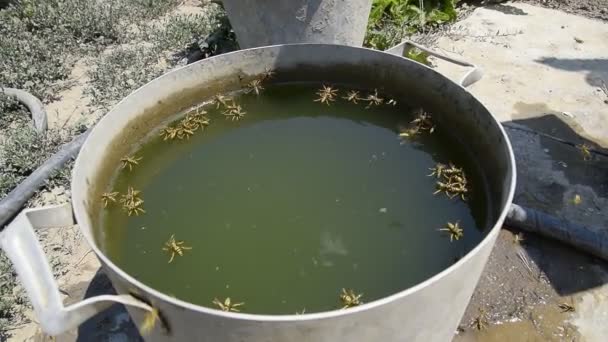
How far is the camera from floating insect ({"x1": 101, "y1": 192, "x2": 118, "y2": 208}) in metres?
1.92

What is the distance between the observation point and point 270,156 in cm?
221

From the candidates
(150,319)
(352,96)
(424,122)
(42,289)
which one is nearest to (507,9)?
(352,96)

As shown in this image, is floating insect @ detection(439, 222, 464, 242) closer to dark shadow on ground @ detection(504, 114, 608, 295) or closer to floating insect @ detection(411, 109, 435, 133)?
floating insect @ detection(411, 109, 435, 133)

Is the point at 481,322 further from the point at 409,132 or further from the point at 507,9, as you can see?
the point at 507,9

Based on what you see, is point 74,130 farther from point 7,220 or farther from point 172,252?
point 172,252

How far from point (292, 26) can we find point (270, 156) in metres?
1.31

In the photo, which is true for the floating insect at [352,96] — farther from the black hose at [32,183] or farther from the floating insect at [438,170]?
the black hose at [32,183]

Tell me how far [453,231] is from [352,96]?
944 mm

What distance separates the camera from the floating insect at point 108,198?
1.92 metres

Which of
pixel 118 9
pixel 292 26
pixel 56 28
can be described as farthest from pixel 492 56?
pixel 56 28

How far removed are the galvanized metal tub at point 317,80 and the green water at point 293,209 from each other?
5.6 inches

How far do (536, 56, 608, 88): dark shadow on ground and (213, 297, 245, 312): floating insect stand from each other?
11.6 ft

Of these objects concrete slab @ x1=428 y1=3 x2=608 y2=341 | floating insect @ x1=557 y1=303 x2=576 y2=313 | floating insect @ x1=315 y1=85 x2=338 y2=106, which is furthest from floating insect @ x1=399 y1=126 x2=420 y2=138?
floating insect @ x1=557 y1=303 x2=576 y2=313

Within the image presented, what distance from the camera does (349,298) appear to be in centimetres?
160
